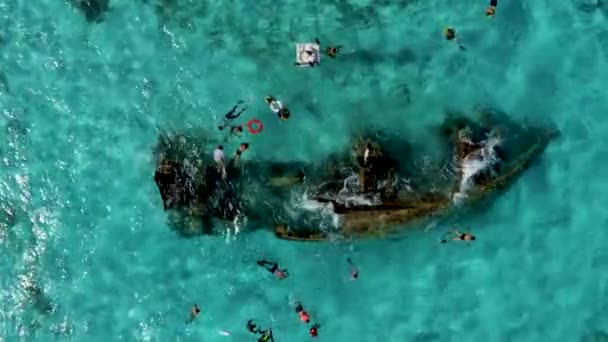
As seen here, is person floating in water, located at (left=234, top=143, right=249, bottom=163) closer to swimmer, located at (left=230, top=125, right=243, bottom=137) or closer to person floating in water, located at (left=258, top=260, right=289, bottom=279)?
swimmer, located at (left=230, top=125, right=243, bottom=137)

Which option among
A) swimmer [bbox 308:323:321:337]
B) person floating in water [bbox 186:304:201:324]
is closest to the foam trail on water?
swimmer [bbox 308:323:321:337]

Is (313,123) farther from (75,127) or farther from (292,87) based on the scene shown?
(75,127)

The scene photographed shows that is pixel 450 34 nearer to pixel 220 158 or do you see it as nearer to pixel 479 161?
pixel 479 161

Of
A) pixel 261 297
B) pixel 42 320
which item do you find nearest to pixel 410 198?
pixel 261 297

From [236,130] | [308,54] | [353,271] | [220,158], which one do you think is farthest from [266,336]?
[308,54]

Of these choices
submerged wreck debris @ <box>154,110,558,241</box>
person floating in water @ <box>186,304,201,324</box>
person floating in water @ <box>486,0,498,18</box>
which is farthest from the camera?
person floating in water @ <box>186,304,201,324</box>

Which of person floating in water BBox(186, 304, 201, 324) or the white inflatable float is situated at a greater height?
the white inflatable float

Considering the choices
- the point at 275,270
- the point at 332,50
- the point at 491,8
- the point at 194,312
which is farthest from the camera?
the point at 194,312
